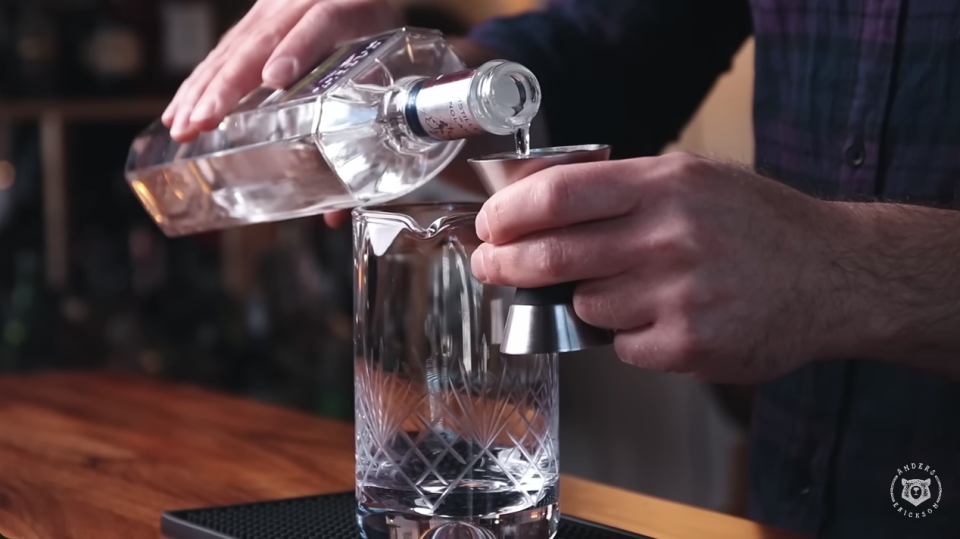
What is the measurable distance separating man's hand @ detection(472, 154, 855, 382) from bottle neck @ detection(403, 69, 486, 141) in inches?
2.2

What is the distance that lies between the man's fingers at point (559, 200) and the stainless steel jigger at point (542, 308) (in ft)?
0.04

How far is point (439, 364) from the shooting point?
65cm

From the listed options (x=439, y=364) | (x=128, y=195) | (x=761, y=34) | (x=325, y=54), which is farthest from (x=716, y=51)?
(x=128, y=195)

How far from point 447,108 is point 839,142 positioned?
517 millimetres

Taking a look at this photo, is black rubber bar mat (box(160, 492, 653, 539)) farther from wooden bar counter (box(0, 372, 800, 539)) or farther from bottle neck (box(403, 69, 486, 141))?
bottle neck (box(403, 69, 486, 141))

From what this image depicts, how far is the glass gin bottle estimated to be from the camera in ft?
2.55

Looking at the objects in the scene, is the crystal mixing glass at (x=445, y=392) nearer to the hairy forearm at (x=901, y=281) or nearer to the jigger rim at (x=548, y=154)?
the jigger rim at (x=548, y=154)

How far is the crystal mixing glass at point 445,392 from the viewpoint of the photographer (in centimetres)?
65

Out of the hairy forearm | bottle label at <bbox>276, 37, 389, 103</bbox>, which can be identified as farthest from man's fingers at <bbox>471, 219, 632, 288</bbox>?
bottle label at <bbox>276, 37, 389, 103</bbox>

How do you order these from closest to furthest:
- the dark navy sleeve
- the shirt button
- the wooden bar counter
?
1. the wooden bar counter
2. the shirt button
3. the dark navy sleeve

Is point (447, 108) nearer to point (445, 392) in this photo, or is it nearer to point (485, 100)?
point (485, 100)

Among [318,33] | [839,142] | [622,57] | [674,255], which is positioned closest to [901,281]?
[674,255]

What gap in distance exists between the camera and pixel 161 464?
38.6 inches

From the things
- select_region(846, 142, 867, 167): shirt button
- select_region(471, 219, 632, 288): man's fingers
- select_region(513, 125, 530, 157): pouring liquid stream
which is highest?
select_region(513, 125, 530, 157): pouring liquid stream
